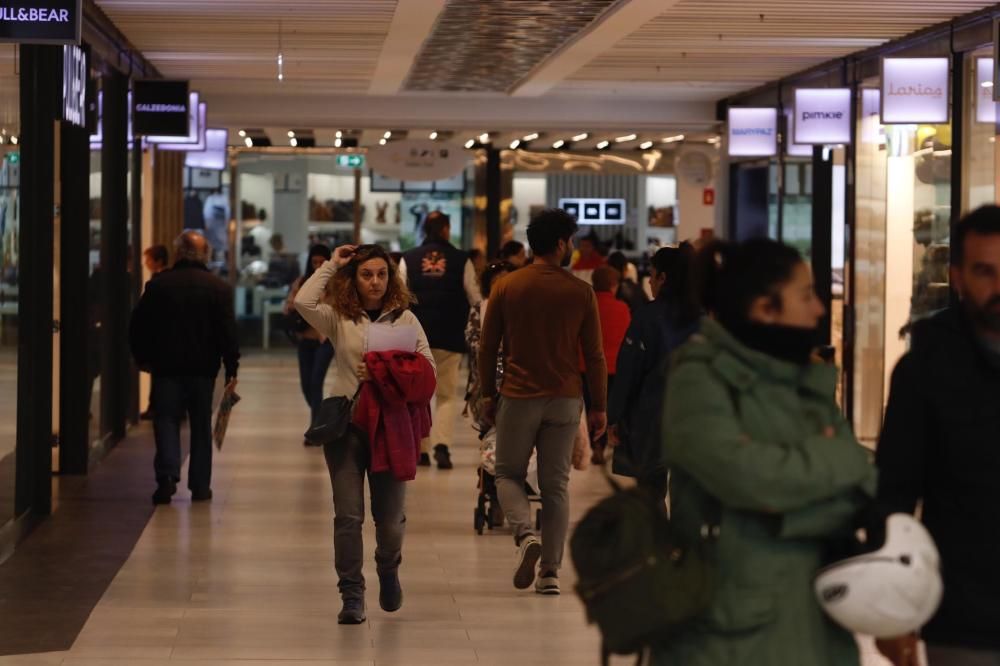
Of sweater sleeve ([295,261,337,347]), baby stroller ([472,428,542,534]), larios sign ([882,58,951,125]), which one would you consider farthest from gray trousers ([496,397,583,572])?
larios sign ([882,58,951,125])

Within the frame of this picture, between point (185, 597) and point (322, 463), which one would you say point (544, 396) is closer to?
point (185, 597)

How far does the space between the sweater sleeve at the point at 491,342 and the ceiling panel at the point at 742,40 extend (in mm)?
4704

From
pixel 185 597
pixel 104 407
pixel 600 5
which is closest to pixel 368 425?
pixel 185 597

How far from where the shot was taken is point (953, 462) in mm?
3240

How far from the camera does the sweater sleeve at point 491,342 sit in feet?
24.7

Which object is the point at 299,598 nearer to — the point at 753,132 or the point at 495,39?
the point at 495,39

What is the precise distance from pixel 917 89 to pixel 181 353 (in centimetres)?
577

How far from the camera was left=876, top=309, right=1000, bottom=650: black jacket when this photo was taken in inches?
126

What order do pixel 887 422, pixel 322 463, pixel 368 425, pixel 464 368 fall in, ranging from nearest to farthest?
pixel 887 422, pixel 368 425, pixel 322 463, pixel 464 368

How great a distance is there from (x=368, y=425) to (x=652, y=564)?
364 centimetres

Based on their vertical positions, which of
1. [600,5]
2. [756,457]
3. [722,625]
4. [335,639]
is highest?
[600,5]

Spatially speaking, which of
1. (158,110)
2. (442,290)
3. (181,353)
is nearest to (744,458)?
(181,353)

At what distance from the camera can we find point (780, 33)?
13383 millimetres

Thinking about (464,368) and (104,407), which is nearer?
(104,407)
